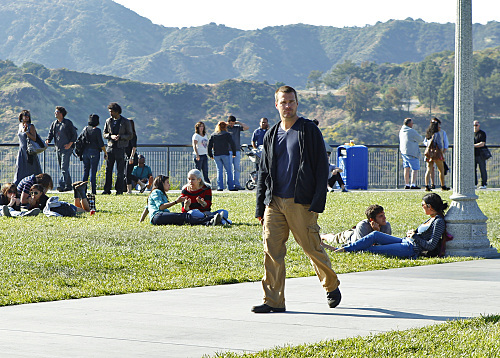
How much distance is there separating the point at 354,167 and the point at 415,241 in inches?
638

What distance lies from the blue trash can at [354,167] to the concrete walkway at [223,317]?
18122mm

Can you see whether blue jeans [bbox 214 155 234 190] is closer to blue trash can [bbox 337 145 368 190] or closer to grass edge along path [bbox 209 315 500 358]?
blue trash can [bbox 337 145 368 190]

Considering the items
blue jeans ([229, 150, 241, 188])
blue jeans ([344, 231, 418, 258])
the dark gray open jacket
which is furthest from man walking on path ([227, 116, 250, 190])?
the dark gray open jacket

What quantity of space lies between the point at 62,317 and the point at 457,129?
603 centimetres

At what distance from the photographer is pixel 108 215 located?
50.8 ft

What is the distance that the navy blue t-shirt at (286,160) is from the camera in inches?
249

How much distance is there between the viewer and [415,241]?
405 inches

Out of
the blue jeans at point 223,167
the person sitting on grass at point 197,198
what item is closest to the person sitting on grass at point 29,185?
the person sitting on grass at point 197,198

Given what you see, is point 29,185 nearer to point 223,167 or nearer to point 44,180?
point 44,180

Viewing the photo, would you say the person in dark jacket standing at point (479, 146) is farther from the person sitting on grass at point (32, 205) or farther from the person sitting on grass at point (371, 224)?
the person sitting on grass at point (371, 224)

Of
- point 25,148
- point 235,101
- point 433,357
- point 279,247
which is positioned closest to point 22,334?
point 279,247

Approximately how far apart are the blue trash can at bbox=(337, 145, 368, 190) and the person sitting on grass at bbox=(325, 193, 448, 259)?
52.2 feet

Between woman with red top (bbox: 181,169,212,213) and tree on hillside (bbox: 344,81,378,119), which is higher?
tree on hillside (bbox: 344,81,378,119)

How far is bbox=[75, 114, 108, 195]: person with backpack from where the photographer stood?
65.7 ft
